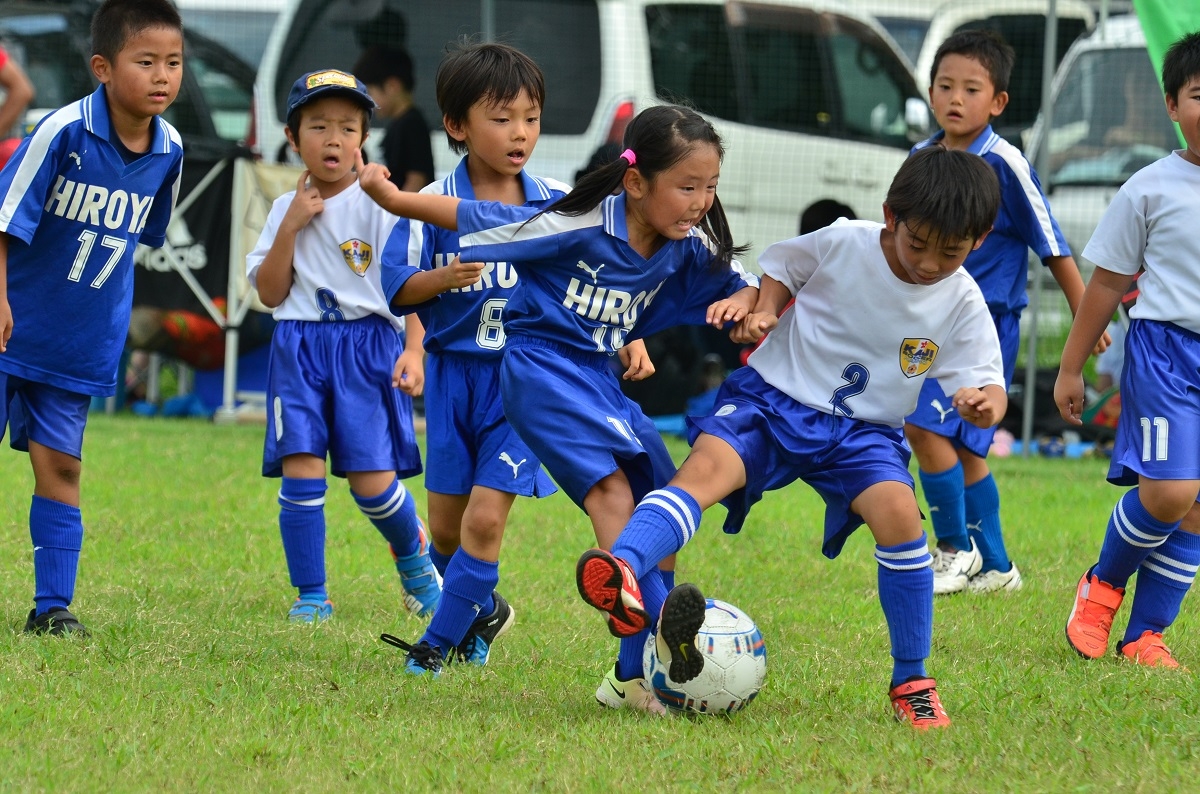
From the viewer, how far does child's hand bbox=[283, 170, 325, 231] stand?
15.9 feet

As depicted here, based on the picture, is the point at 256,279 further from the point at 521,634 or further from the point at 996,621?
the point at 996,621

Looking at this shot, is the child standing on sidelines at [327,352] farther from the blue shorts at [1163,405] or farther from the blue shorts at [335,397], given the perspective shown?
the blue shorts at [1163,405]

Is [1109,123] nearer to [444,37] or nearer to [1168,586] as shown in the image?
[444,37]

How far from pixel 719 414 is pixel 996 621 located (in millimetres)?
1682

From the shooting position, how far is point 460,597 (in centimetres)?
410

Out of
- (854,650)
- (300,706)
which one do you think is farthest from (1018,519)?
(300,706)

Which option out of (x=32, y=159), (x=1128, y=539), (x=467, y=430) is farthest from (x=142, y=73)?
(x=1128, y=539)

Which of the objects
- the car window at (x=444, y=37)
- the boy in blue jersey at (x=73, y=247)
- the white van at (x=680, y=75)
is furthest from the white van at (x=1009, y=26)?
the boy in blue jersey at (x=73, y=247)

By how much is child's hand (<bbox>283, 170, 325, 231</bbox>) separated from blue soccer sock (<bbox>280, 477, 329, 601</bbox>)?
2.69 feet

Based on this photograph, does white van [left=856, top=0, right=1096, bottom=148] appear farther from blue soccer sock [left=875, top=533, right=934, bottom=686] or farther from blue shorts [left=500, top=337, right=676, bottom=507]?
blue soccer sock [left=875, top=533, right=934, bottom=686]

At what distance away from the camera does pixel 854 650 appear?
4480mm

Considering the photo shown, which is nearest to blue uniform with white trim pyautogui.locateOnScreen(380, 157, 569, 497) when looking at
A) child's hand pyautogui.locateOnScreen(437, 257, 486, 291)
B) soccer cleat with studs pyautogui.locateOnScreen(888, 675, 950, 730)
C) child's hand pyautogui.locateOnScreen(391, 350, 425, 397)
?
child's hand pyautogui.locateOnScreen(391, 350, 425, 397)

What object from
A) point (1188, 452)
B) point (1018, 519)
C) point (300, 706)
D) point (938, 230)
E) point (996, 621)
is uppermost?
point (938, 230)

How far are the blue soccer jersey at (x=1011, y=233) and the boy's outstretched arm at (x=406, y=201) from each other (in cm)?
217
